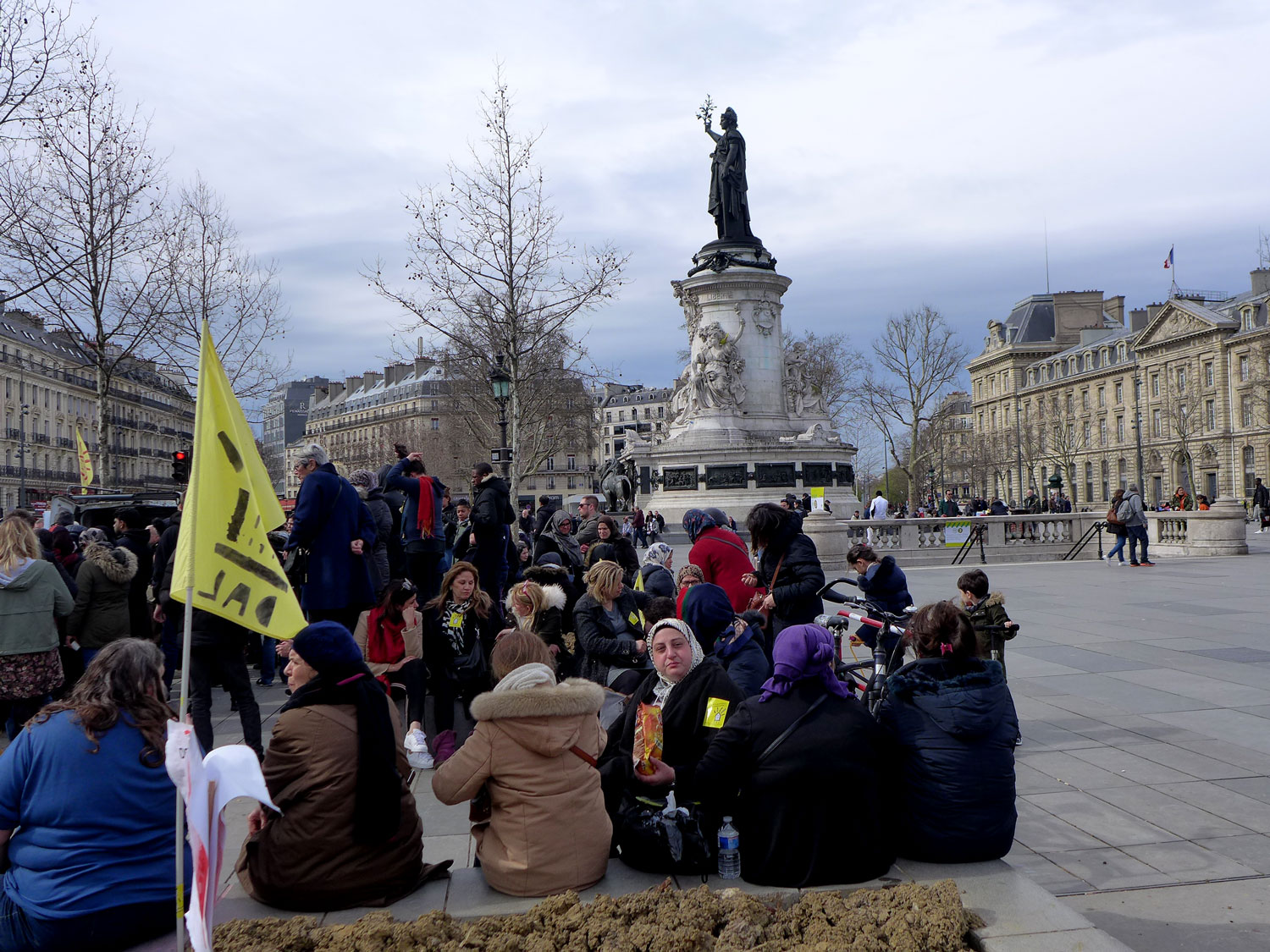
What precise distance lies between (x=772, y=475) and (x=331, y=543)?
91.0 feet

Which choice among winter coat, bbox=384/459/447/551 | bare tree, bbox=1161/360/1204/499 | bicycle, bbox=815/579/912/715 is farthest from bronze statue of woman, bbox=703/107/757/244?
bare tree, bbox=1161/360/1204/499

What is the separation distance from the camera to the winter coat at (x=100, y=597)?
8344 mm

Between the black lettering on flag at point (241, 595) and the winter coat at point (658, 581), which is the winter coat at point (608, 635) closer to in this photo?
the winter coat at point (658, 581)

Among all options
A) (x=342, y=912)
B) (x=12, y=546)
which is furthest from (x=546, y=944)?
(x=12, y=546)

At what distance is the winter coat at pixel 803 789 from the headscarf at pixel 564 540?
6.13 metres

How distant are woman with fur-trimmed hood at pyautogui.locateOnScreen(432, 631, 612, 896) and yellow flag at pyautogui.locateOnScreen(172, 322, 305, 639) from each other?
2.94ft

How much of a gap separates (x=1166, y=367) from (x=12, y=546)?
8565 centimetres

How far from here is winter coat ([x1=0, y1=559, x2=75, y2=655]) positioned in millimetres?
6934

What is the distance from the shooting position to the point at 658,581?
8.62 meters

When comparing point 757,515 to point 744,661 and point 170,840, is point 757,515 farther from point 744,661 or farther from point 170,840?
point 170,840

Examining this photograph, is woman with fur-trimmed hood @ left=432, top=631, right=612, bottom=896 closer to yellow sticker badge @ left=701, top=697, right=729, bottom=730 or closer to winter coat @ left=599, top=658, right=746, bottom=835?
winter coat @ left=599, top=658, right=746, bottom=835

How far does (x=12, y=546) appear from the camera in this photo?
709 centimetres

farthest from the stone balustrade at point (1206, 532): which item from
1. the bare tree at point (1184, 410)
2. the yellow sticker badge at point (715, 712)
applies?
the bare tree at point (1184, 410)

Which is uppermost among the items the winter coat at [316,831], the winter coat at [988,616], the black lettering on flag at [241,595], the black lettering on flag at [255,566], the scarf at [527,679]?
the black lettering on flag at [255,566]
